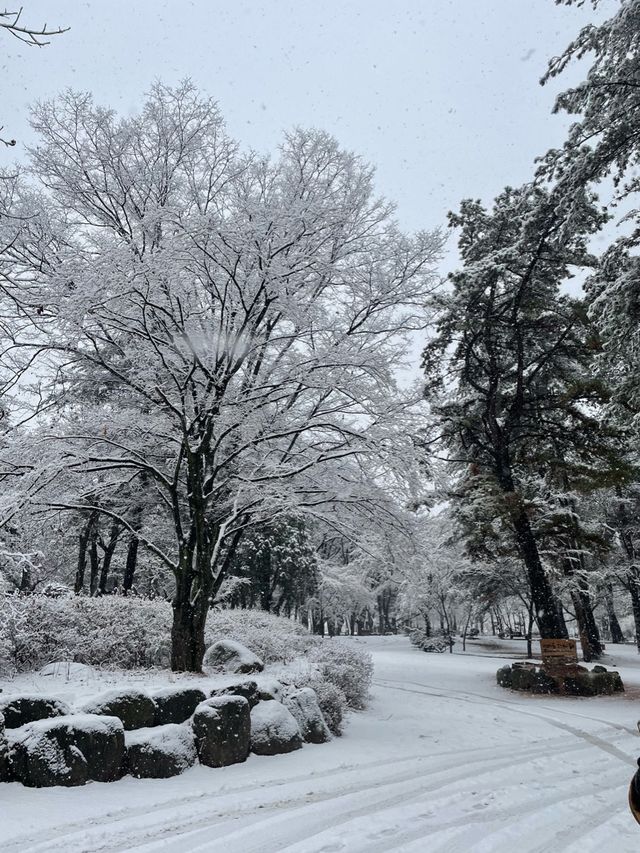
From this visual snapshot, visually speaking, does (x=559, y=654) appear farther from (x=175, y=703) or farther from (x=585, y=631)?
(x=175, y=703)

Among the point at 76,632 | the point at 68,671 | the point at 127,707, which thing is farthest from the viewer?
the point at 76,632

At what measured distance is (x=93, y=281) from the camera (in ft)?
27.5

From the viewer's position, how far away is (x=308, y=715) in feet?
26.5

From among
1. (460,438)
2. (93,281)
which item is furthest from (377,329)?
(460,438)

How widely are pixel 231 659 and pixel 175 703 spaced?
3.40m

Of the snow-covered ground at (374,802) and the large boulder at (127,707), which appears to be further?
the large boulder at (127,707)

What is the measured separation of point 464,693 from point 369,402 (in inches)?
339

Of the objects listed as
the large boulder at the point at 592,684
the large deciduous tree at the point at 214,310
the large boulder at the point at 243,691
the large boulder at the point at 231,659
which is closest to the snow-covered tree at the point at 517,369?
the large boulder at the point at 592,684

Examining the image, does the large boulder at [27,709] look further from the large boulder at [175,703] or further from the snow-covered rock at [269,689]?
the snow-covered rock at [269,689]

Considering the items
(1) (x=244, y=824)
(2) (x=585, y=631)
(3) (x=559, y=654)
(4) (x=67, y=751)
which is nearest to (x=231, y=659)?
(4) (x=67, y=751)

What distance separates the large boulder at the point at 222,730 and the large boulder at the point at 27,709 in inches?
61.8

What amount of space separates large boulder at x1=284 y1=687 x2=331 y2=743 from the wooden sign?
8.81 m

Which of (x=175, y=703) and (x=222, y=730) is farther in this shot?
(x=175, y=703)

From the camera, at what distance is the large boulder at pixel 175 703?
22.5 ft
